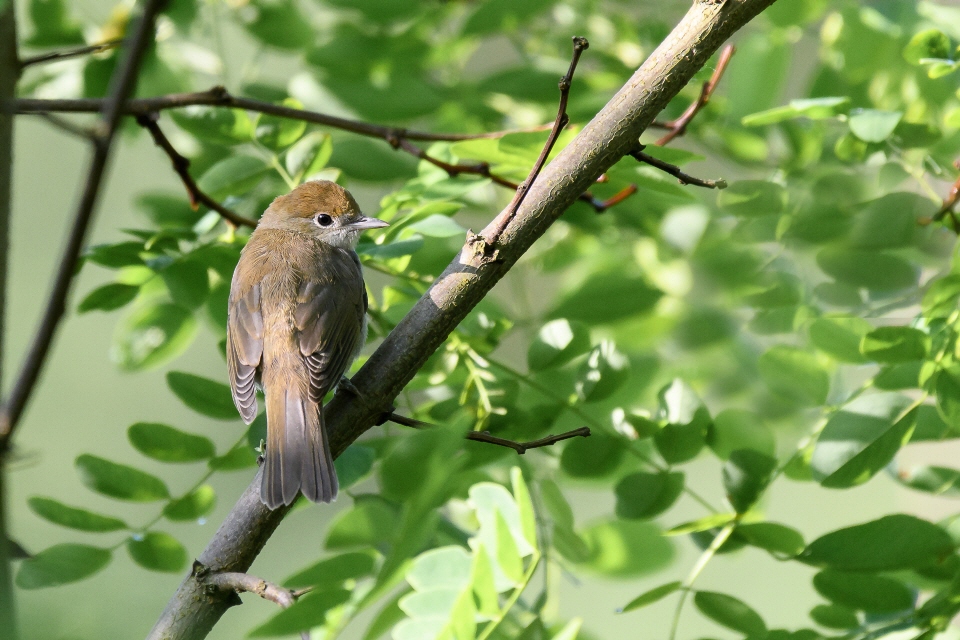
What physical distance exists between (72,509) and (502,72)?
1.78m

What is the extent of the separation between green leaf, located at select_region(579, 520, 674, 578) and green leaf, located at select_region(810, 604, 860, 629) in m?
0.36

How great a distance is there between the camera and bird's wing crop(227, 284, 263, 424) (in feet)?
7.92

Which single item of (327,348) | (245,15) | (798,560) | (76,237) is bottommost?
(798,560)

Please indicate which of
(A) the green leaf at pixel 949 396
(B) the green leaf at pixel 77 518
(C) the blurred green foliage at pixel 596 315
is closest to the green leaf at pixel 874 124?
(C) the blurred green foliage at pixel 596 315

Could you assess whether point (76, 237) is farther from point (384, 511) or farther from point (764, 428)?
point (764, 428)

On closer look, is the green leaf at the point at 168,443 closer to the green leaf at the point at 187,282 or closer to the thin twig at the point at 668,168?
the green leaf at the point at 187,282

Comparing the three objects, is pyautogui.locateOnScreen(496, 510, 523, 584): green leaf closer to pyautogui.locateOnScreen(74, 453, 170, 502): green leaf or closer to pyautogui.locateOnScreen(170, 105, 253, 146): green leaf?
pyautogui.locateOnScreen(74, 453, 170, 502): green leaf

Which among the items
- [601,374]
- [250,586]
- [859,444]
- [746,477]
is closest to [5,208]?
[250,586]

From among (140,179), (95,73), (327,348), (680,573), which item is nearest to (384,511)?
(327,348)

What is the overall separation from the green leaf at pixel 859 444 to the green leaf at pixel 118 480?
1491mm

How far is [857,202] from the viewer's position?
8.09 ft

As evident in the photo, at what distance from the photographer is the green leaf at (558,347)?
2246 millimetres

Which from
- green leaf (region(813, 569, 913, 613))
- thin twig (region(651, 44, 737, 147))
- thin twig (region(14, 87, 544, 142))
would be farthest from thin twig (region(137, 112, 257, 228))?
green leaf (region(813, 569, 913, 613))

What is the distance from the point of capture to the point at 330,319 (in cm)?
A: 258
